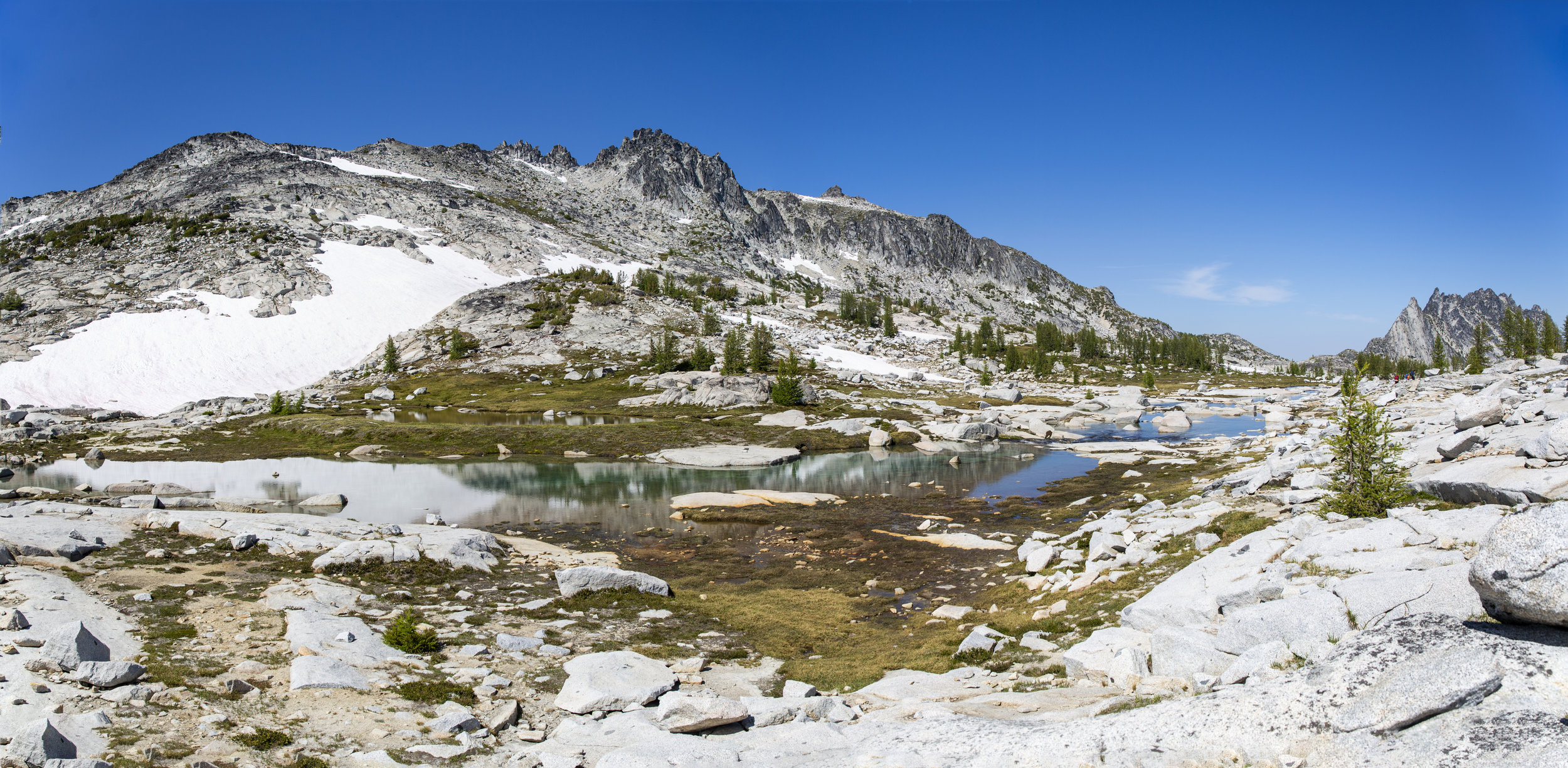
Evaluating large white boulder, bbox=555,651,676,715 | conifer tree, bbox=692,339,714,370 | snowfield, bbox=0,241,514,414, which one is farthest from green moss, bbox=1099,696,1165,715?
snowfield, bbox=0,241,514,414

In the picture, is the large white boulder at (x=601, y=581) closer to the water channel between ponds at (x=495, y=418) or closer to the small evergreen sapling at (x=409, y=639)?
the small evergreen sapling at (x=409, y=639)

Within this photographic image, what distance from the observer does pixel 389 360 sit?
132000 millimetres

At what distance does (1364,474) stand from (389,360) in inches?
5754

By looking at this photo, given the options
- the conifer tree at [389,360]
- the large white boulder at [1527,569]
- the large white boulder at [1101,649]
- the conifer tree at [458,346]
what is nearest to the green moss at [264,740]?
the large white boulder at [1101,649]

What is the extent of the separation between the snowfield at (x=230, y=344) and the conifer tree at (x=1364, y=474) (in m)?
138

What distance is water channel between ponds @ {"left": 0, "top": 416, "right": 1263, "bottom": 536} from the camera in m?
45.9

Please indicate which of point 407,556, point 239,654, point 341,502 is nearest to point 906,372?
point 341,502

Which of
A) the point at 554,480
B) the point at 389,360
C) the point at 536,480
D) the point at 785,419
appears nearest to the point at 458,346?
the point at 389,360

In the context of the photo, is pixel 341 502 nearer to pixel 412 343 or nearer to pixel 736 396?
pixel 736 396

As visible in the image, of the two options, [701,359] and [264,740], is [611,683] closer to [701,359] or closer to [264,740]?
[264,740]

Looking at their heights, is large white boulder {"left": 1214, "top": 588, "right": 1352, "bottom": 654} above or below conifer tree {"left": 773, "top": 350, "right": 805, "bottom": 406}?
below

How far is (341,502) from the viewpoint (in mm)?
47594

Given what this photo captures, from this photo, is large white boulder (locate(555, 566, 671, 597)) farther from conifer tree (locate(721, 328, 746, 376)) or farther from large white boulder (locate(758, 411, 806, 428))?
conifer tree (locate(721, 328, 746, 376))

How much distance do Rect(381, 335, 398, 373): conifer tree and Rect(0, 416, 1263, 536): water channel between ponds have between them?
221 ft
